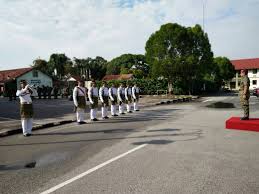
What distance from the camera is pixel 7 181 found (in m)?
4.86

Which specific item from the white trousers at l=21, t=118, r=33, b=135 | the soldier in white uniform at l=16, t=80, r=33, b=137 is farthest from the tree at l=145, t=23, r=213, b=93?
the white trousers at l=21, t=118, r=33, b=135

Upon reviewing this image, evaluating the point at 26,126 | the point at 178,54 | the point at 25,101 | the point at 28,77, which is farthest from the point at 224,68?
the point at 26,126

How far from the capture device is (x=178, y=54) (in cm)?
3628

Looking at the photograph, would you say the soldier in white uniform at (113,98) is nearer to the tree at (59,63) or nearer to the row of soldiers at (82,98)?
the row of soldiers at (82,98)

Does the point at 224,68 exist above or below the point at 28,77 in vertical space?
above

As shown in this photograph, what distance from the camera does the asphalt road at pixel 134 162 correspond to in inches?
176

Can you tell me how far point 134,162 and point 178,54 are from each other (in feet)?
105

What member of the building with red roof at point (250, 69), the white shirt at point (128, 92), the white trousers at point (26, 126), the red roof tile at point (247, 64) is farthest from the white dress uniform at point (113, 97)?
the red roof tile at point (247, 64)

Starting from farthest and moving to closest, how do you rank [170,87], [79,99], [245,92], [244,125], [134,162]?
1. [170,87]
2. [79,99]
3. [245,92]
4. [244,125]
5. [134,162]

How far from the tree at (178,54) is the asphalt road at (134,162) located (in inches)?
1052

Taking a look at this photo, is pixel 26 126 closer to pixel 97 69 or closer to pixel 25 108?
pixel 25 108

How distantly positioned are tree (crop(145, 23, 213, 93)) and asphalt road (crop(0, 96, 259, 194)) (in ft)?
87.7

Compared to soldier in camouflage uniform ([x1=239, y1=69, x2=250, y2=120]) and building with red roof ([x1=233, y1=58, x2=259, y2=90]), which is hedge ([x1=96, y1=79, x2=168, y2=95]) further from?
building with red roof ([x1=233, y1=58, x2=259, y2=90])

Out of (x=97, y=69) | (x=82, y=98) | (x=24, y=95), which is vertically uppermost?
(x=97, y=69)
